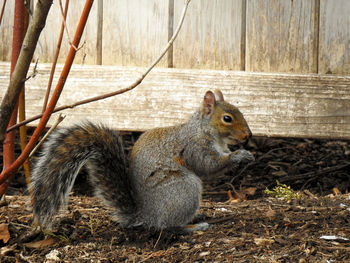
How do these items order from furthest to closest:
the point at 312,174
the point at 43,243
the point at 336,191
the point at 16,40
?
the point at 312,174, the point at 336,191, the point at 43,243, the point at 16,40

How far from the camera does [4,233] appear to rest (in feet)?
8.55

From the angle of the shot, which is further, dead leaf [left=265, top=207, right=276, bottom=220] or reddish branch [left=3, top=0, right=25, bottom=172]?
dead leaf [left=265, top=207, right=276, bottom=220]

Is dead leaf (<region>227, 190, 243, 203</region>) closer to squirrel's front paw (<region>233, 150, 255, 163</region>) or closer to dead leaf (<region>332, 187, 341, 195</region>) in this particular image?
squirrel's front paw (<region>233, 150, 255, 163</region>)

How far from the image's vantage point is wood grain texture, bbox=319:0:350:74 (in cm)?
365

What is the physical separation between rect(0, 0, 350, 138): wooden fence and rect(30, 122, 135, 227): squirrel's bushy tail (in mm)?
936

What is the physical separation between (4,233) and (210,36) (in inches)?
80.4

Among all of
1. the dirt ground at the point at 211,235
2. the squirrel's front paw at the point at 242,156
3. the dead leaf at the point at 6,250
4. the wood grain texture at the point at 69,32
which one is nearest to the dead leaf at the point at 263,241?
Result: the dirt ground at the point at 211,235

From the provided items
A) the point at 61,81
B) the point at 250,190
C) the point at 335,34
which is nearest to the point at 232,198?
the point at 250,190

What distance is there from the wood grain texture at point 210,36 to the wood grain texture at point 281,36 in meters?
0.10

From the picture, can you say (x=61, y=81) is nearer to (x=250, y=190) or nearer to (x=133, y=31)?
(x=133, y=31)

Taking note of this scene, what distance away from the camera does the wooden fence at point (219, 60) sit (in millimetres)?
3658

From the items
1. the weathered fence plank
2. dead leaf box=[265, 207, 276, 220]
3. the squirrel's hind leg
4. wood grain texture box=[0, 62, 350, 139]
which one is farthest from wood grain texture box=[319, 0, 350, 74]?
the weathered fence plank

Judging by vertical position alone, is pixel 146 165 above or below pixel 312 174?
above

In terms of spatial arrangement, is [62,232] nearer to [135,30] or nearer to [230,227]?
[230,227]
